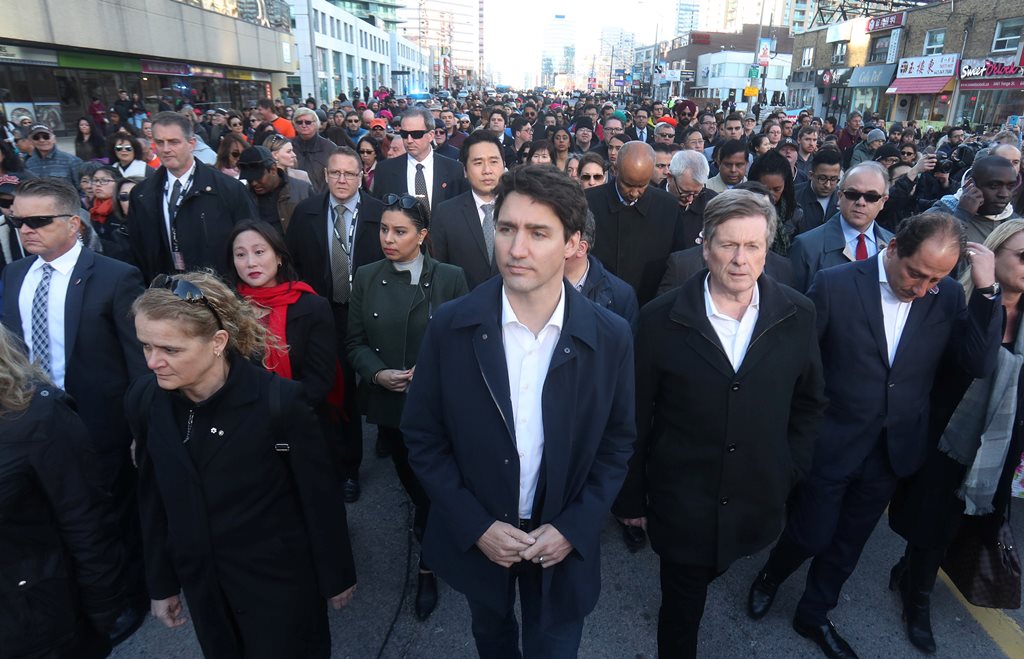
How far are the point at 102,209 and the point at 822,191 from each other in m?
6.35

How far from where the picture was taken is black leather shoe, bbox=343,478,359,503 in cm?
415

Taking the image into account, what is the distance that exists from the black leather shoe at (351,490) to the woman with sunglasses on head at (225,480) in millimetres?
1802

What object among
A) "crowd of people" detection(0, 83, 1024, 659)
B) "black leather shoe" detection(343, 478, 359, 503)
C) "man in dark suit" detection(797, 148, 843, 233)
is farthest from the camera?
"man in dark suit" detection(797, 148, 843, 233)

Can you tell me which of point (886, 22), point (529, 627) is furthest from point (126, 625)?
point (886, 22)

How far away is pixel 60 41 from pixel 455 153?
17.6m

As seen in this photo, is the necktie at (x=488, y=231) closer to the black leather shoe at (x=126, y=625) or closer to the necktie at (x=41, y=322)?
the necktie at (x=41, y=322)

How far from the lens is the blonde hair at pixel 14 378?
6.22 ft

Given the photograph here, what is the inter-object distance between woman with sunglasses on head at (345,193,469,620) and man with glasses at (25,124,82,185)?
6.16 m

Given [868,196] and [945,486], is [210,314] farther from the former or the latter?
[868,196]

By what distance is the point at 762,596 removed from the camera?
3.20 metres

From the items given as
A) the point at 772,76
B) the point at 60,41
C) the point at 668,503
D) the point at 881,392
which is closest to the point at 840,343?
the point at 881,392

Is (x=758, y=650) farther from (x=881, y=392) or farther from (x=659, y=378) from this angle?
(x=659, y=378)

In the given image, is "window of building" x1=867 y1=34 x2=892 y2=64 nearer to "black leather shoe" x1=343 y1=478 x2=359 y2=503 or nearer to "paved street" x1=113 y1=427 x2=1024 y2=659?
"paved street" x1=113 y1=427 x2=1024 y2=659

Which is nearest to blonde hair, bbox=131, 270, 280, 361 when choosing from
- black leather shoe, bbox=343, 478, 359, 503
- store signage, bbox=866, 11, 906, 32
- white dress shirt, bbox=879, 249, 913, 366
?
black leather shoe, bbox=343, 478, 359, 503
